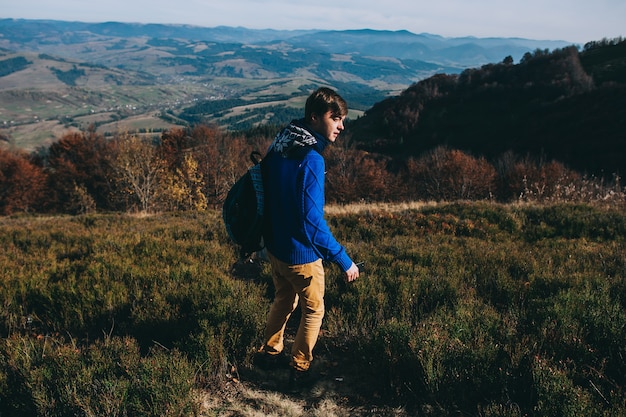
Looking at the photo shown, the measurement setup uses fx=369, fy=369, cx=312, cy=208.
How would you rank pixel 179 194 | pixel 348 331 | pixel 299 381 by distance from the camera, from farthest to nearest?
pixel 179 194
pixel 348 331
pixel 299 381

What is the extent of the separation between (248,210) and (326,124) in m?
1.02

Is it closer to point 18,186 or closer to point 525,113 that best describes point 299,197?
point 18,186

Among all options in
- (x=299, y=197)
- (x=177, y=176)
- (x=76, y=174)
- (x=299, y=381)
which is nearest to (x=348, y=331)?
(x=299, y=381)

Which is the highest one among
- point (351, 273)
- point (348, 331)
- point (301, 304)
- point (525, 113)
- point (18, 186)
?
point (525, 113)

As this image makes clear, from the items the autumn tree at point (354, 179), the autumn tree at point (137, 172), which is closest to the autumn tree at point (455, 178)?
the autumn tree at point (354, 179)

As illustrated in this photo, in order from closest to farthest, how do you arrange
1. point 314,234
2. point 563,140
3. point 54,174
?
point 314,234 → point 54,174 → point 563,140

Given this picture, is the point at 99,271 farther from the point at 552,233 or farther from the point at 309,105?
the point at 552,233

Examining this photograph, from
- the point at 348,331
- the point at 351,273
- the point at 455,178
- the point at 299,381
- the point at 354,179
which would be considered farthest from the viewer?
the point at 354,179

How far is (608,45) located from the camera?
302ft

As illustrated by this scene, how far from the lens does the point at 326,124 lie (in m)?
2.98

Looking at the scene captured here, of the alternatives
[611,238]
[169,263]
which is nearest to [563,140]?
[611,238]

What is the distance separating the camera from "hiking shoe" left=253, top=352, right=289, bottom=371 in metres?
3.67

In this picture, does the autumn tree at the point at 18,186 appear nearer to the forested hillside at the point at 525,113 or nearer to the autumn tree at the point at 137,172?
the autumn tree at the point at 137,172

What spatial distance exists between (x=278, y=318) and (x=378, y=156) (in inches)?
2728
